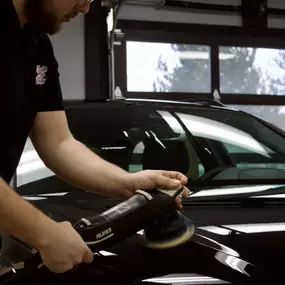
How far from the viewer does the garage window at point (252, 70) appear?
18.0ft

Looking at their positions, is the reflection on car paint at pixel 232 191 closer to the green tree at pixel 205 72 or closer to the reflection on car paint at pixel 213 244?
the reflection on car paint at pixel 213 244

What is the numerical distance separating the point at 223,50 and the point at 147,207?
14.9 feet

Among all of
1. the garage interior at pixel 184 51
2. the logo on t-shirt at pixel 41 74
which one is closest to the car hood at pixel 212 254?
the logo on t-shirt at pixel 41 74

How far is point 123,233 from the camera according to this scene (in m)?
1.09

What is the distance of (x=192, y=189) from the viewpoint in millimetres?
1746

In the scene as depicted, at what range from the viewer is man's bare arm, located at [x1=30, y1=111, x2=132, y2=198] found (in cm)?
139

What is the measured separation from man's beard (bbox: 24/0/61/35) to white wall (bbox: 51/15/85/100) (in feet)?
11.8

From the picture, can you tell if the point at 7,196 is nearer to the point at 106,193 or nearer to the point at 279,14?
the point at 106,193

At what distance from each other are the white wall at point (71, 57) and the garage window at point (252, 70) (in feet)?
4.21

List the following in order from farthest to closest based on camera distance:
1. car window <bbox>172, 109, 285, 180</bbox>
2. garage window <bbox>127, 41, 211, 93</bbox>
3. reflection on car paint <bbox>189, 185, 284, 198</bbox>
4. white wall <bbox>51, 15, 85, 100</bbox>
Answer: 1. garage window <bbox>127, 41, 211, 93</bbox>
2. white wall <bbox>51, 15, 85, 100</bbox>
3. car window <bbox>172, 109, 285, 180</bbox>
4. reflection on car paint <bbox>189, 185, 284, 198</bbox>

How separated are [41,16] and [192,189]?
27.1 inches

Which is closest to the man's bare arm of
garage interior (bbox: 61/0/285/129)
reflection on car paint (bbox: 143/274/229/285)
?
reflection on car paint (bbox: 143/274/229/285)

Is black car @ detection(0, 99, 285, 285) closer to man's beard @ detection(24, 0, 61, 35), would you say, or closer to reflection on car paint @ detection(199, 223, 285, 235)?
reflection on car paint @ detection(199, 223, 285, 235)

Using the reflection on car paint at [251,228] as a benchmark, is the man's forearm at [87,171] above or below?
above
